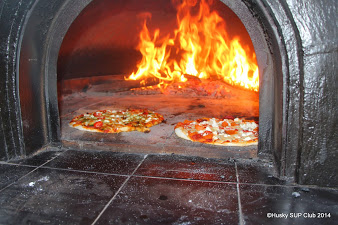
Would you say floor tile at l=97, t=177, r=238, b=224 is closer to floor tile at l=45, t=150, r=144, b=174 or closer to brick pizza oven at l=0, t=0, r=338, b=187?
floor tile at l=45, t=150, r=144, b=174

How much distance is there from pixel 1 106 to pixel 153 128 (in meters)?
1.72

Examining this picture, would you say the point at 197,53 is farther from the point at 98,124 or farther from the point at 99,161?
the point at 99,161

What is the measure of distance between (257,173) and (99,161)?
5.01ft

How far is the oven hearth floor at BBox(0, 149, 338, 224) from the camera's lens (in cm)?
185

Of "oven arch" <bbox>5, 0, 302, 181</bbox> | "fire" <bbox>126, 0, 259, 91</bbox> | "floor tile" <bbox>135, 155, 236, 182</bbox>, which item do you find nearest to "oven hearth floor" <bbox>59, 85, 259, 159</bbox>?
"floor tile" <bbox>135, 155, 236, 182</bbox>

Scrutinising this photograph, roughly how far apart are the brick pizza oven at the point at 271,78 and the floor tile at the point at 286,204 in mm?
173

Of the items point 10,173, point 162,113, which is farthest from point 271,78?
point 10,173

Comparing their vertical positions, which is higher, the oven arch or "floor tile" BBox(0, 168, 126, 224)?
the oven arch

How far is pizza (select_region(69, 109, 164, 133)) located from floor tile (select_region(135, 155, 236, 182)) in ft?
2.53

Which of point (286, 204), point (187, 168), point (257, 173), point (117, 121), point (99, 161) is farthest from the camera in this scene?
point (117, 121)

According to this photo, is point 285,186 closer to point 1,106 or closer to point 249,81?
point 1,106

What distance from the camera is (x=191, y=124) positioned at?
3.54 metres

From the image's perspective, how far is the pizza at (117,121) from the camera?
137 inches

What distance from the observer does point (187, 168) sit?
258cm
